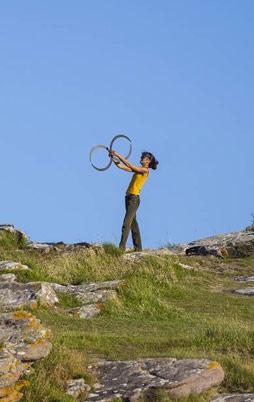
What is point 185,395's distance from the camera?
36.6 feet

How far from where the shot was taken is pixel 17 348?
1214cm

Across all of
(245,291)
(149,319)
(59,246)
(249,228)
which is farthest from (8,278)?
(249,228)

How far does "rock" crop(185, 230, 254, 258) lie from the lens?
94.4ft

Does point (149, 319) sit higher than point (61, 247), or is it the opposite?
point (61, 247)

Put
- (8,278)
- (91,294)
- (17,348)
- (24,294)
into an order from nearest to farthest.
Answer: (17,348) < (24,294) < (91,294) < (8,278)

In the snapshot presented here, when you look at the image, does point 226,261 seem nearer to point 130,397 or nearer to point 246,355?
point 246,355

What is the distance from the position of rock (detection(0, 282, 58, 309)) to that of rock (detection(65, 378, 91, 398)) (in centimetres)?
629

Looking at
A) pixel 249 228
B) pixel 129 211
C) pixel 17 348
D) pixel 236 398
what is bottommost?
pixel 236 398

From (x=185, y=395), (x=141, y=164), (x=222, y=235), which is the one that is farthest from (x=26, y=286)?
(x=222, y=235)

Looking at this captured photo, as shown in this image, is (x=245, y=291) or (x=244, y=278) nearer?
(x=245, y=291)

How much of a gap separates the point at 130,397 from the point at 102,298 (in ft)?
26.5

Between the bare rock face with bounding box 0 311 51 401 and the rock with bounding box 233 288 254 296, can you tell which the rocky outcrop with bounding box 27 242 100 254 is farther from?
the bare rock face with bounding box 0 311 51 401

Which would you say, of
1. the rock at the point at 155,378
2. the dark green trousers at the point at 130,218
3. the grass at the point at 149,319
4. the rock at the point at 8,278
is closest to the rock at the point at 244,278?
the grass at the point at 149,319

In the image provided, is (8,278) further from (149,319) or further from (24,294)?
(149,319)
